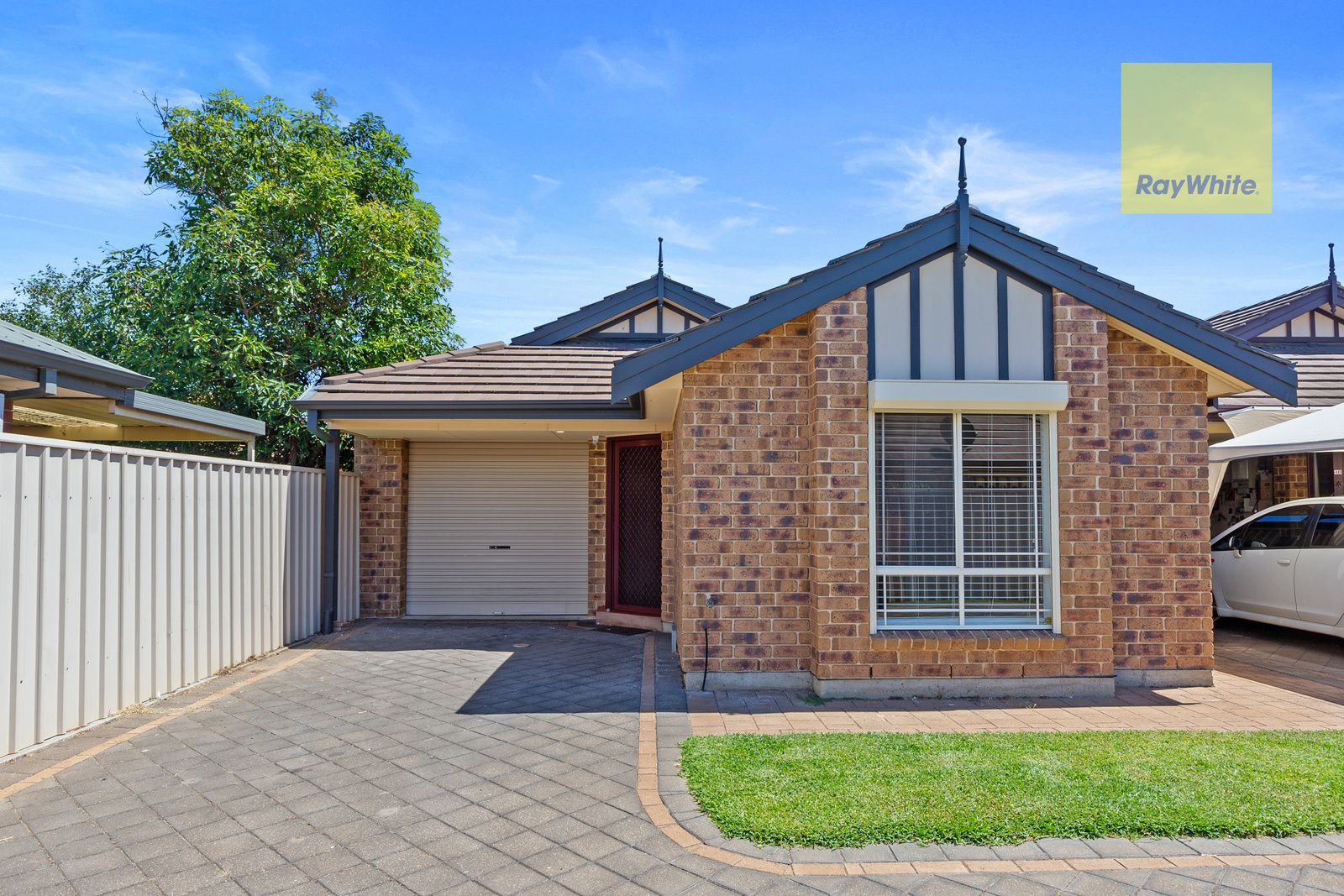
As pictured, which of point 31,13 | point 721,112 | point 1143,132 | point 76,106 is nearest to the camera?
point 1143,132

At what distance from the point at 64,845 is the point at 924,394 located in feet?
20.7

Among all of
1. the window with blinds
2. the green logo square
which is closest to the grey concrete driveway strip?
the window with blinds

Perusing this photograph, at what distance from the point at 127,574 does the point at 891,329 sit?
6692 mm

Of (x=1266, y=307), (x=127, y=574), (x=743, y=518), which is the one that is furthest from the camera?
(x=1266, y=307)

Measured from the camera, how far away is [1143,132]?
817cm

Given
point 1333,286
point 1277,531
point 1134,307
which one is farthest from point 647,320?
point 1333,286

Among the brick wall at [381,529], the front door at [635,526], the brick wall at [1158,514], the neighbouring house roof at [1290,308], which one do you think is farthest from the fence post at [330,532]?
the neighbouring house roof at [1290,308]

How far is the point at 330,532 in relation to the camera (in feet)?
32.9

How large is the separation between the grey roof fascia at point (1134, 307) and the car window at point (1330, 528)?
2.60m

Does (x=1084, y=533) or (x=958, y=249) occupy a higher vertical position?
(x=958, y=249)

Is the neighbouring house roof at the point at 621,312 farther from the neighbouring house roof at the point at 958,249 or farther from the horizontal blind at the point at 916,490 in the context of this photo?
the horizontal blind at the point at 916,490

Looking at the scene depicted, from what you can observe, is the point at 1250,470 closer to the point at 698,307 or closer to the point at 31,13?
the point at 698,307

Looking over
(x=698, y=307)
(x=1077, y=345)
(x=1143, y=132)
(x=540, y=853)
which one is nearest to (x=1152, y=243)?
(x=1143, y=132)

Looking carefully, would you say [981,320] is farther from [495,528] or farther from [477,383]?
[495,528]
